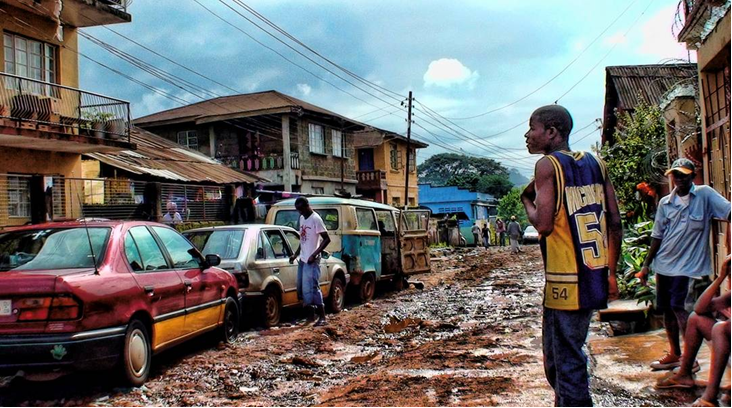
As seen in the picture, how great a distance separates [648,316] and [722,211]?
3279 millimetres

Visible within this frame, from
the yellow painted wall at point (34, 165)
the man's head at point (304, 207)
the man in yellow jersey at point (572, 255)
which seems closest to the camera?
the man in yellow jersey at point (572, 255)

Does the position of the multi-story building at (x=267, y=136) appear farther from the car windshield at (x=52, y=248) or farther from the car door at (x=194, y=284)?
the car windshield at (x=52, y=248)

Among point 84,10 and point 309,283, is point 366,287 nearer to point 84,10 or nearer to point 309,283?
point 309,283

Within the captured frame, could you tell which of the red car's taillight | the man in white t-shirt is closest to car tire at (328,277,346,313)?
the man in white t-shirt

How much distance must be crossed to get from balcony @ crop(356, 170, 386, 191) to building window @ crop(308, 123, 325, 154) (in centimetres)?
A: 714

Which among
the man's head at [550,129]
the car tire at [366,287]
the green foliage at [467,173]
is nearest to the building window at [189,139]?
the car tire at [366,287]

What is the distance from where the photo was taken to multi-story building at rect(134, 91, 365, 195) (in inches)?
1228

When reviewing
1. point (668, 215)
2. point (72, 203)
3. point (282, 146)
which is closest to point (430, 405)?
point (668, 215)

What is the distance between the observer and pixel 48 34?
17.2 meters

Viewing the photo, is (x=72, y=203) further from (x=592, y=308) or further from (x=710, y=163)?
(x=592, y=308)

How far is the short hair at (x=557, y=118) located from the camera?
151 inches

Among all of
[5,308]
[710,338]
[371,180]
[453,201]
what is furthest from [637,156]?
[453,201]

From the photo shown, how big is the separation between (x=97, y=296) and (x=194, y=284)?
1.75 meters

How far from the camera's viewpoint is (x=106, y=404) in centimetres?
526
